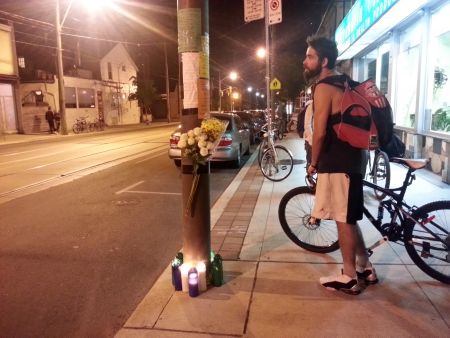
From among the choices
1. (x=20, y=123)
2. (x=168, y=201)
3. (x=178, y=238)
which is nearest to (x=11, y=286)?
(x=178, y=238)

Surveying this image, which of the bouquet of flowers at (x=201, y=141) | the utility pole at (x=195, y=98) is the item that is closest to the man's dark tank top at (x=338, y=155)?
the bouquet of flowers at (x=201, y=141)

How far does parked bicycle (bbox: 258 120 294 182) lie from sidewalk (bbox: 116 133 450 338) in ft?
14.7

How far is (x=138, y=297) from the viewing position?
Result: 4.01m

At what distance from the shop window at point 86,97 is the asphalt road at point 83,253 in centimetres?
2940

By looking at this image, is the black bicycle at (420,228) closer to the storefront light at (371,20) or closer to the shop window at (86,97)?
the storefront light at (371,20)

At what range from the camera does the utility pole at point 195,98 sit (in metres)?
3.63

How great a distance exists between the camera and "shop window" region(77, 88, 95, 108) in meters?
36.7

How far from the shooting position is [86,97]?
37.8m

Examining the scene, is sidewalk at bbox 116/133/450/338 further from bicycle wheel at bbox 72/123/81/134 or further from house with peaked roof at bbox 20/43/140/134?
house with peaked roof at bbox 20/43/140/134

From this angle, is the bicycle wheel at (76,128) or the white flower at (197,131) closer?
the white flower at (197,131)

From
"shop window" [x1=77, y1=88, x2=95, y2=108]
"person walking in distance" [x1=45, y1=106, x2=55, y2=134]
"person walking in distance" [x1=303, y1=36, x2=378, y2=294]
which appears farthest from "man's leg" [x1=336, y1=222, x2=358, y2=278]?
"shop window" [x1=77, y1=88, x2=95, y2=108]

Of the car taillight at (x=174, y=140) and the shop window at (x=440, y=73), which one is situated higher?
the shop window at (x=440, y=73)

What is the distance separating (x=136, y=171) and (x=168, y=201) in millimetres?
3798

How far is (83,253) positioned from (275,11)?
8.18 m
